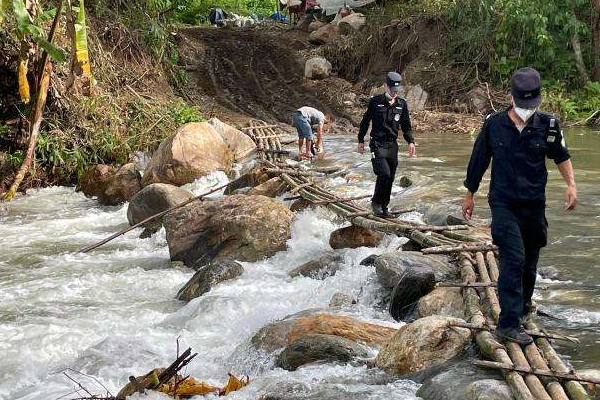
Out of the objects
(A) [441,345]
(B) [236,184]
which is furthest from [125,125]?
(A) [441,345]

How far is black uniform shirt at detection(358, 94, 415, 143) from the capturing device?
26.2 ft

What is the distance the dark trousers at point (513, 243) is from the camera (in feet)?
15.1

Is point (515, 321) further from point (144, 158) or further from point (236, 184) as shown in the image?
point (144, 158)

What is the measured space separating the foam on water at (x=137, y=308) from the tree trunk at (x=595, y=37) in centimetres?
1300

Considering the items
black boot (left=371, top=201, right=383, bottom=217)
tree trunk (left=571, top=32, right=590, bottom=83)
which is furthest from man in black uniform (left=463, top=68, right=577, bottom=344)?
tree trunk (left=571, top=32, right=590, bottom=83)

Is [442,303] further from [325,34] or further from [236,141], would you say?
[325,34]

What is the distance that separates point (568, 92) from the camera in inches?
792

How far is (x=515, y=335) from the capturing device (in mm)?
4641

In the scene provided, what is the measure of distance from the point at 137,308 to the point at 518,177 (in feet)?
13.7

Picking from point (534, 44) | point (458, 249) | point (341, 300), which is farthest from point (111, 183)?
point (534, 44)

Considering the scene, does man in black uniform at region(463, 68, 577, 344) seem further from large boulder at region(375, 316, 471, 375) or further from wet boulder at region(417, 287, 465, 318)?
wet boulder at region(417, 287, 465, 318)

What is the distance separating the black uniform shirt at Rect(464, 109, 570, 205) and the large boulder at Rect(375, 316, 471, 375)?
0.95m

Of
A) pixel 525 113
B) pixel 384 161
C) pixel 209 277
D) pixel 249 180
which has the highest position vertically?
pixel 525 113

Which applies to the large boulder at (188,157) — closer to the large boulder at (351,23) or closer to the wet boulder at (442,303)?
the wet boulder at (442,303)
